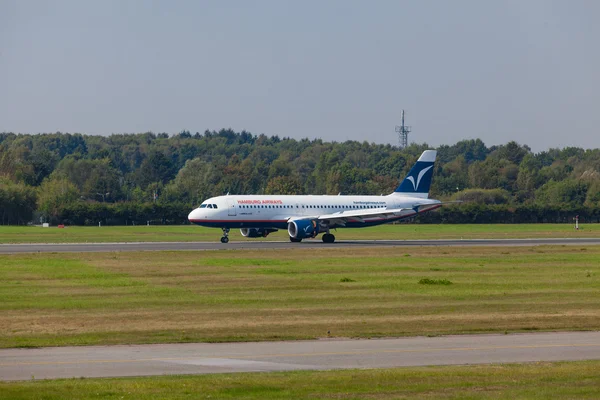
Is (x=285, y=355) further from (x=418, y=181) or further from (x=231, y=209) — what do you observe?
(x=418, y=181)

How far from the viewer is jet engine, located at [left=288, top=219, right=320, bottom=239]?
2872 inches

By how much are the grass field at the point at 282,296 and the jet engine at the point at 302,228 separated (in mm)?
15999

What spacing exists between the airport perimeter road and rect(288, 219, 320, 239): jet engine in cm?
4801

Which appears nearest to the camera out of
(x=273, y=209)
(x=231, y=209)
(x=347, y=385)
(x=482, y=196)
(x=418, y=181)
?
(x=347, y=385)

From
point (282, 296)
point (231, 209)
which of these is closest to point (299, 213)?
point (231, 209)

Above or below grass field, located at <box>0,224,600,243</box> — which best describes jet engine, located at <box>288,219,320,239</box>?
above

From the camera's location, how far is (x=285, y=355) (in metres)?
22.1

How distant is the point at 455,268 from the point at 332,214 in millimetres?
31099

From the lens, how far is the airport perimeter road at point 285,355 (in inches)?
791

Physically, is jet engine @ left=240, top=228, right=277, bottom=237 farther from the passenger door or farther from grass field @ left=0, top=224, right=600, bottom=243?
the passenger door

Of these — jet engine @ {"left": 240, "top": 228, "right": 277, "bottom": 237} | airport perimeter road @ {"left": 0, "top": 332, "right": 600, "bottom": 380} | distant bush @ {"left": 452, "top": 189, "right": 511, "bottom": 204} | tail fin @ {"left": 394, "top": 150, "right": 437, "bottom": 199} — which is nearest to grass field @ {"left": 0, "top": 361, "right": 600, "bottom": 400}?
airport perimeter road @ {"left": 0, "top": 332, "right": 600, "bottom": 380}

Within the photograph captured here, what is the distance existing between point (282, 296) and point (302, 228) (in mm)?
37782

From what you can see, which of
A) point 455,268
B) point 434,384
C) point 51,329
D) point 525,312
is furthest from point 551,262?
point 434,384

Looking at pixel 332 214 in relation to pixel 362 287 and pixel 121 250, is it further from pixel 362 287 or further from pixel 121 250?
pixel 362 287
